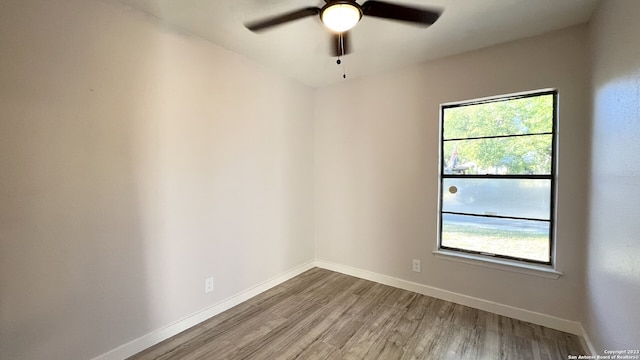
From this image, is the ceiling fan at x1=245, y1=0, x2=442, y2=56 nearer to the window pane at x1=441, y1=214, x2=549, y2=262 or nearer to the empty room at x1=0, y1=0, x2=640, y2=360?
the empty room at x1=0, y1=0, x2=640, y2=360

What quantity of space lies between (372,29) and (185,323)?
9.69 ft

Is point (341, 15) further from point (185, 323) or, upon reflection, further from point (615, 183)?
point (185, 323)

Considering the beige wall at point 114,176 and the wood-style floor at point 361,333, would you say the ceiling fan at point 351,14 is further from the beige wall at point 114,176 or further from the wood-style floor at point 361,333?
the wood-style floor at point 361,333

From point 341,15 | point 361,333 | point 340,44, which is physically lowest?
point 361,333

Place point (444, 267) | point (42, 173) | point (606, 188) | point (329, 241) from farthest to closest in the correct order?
point (329, 241) → point (444, 267) → point (606, 188) → point (42, 173)

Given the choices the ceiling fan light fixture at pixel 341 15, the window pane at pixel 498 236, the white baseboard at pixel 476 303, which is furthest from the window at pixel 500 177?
the ceiling fan light fixture at pixel 341 15

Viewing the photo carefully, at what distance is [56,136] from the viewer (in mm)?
1561

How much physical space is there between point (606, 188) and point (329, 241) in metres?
2.70

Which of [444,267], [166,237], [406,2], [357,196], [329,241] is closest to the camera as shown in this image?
[406,2]

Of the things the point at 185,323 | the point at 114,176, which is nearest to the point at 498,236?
the point at 185,323

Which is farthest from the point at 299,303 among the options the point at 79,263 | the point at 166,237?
the point at 79,263

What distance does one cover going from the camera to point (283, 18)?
1701 mm

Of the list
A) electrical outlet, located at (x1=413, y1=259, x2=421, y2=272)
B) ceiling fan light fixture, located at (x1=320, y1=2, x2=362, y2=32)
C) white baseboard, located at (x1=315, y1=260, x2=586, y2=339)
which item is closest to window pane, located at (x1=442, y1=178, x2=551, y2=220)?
electrical outlet, located at (x1=413, y1=259, x2=421, y2=272)

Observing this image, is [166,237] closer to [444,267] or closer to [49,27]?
[49,27]
